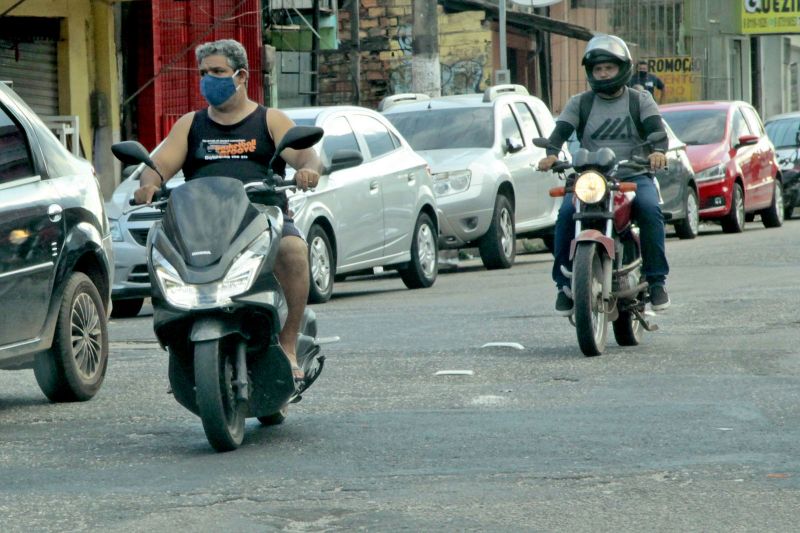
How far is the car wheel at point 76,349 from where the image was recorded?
8.65 meters

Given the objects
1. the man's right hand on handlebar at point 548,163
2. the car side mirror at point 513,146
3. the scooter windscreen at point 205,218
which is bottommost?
the scooter windscreen at point 205,218

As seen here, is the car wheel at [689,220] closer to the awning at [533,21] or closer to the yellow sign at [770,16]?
the awning at [533,21]

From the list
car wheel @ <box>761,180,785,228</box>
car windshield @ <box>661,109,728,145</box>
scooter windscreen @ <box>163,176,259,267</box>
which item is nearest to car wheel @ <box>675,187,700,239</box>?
car windshield @ <box>661,109,728,145</box>

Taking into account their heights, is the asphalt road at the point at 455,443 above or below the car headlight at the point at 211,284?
below

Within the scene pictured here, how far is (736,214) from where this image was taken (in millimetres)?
24453

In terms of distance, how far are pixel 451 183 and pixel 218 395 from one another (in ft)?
38.9

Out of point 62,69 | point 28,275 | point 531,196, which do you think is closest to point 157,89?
point 62,69

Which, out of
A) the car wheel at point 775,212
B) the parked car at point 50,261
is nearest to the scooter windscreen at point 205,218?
the parked car at point 50,261

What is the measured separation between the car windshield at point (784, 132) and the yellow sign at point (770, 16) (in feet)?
58.3

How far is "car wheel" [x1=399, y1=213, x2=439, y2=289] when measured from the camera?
53.8 feet

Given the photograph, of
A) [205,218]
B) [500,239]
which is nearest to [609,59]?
[205,218]

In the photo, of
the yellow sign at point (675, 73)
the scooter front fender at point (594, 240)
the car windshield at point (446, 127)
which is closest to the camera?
the scooter front fender at point (594, 240)

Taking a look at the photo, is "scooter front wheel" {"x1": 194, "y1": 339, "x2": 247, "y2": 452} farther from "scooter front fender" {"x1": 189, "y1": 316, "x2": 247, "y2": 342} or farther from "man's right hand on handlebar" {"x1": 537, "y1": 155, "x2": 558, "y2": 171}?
"man's right hand on handlebar" {"x1": 537, "y1": 155, "x2": 558, "y2": 171}

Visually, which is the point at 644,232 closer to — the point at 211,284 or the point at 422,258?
the point at 211,284
